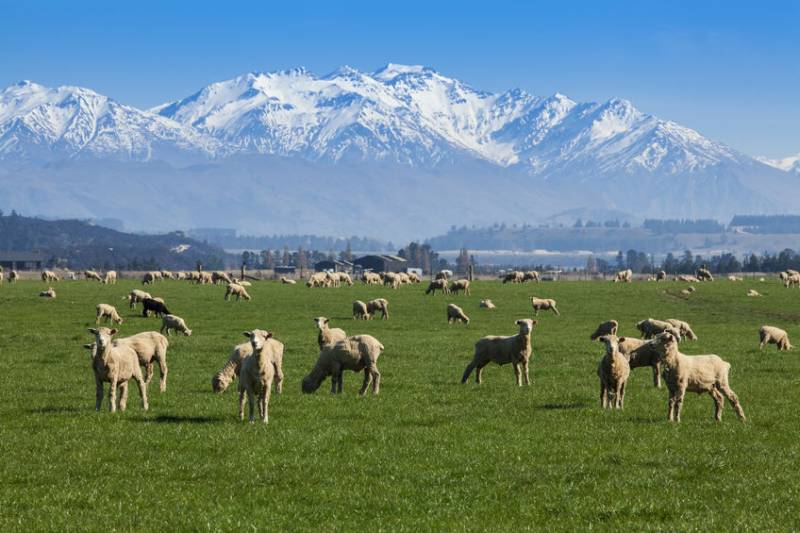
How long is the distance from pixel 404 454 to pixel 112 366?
8366mm

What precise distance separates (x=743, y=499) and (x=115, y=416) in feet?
45.8

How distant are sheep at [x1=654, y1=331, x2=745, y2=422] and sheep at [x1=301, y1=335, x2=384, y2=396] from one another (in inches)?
307

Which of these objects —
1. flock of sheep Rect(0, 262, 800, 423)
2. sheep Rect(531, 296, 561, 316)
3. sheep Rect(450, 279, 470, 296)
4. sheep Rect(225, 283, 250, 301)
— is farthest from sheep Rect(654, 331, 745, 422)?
sheep Rect(450, 279, 470, 296)

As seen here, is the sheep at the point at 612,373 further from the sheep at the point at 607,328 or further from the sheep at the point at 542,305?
the sheep at the point at 542,305

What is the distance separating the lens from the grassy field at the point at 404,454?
17000 mm

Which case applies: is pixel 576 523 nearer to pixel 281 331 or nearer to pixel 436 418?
pixel 436 418

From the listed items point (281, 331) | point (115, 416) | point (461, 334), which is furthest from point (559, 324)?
point (115, 416)

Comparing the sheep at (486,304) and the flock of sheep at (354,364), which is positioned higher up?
the flock of sheep at (354,364)

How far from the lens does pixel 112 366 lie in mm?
26172

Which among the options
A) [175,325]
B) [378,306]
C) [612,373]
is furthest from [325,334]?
[378,306]

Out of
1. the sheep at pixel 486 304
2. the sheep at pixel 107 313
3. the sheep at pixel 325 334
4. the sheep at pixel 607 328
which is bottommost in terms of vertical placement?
the sheep at pixel 107 313

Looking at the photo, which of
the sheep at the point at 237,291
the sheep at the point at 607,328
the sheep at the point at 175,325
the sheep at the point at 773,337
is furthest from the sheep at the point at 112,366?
the sheep at the point at 237,291

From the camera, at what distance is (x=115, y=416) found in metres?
25.3

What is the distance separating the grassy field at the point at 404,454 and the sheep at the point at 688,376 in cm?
50
